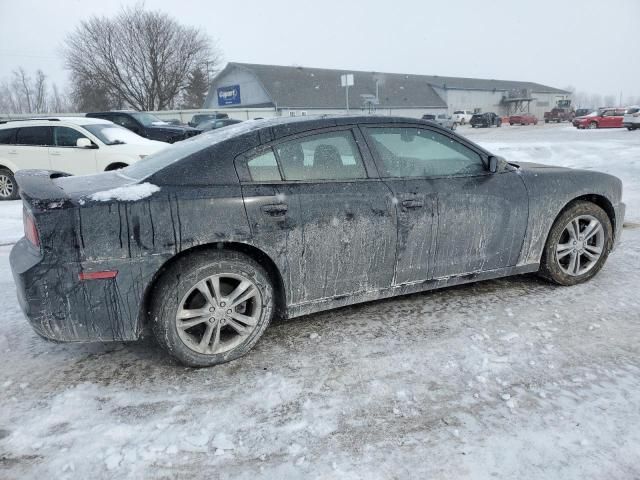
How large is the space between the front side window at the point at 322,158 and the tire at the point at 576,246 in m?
1.83

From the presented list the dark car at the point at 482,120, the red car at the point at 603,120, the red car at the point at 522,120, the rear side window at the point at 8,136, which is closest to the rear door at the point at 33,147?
the rear side window at the point at 8,136

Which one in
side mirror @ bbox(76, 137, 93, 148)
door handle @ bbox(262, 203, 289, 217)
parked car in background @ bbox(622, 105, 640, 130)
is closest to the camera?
door handle @ bbox(262, 203, 289, 217)

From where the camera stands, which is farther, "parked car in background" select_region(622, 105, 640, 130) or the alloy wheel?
"parked car in background" select_region(622, 105, 640, 130)

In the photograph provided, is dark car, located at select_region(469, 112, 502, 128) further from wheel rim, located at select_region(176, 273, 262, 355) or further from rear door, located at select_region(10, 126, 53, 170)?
wheel rim, located at select_region(176, 273, 262, 355)

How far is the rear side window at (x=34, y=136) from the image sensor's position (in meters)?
9.52

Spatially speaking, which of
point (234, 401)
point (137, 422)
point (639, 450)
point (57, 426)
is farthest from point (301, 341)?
point (639, 450)

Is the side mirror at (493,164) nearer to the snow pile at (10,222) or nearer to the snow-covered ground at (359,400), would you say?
the snow-covered ground at (359,400)

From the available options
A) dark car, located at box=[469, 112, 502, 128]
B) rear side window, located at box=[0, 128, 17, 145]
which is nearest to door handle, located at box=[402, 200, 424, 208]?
rear side window, located at box=[0, 128, 17, 145]

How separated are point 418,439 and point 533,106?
77.2 metres

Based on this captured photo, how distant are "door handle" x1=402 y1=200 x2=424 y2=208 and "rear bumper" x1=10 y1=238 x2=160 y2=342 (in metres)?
1.65

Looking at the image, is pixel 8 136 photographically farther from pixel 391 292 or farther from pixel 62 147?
pixel 391 292

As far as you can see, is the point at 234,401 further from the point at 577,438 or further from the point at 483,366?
the point at 577,438

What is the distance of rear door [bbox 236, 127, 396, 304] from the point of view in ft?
9.26

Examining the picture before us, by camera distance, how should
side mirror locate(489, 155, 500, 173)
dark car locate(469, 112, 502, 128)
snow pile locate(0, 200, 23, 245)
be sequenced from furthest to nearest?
dark car locate(469, 112, 502, 128)
snow pile locate(0, 200, 23, 245)
side mirror locate(489, 155, 500, 173)
